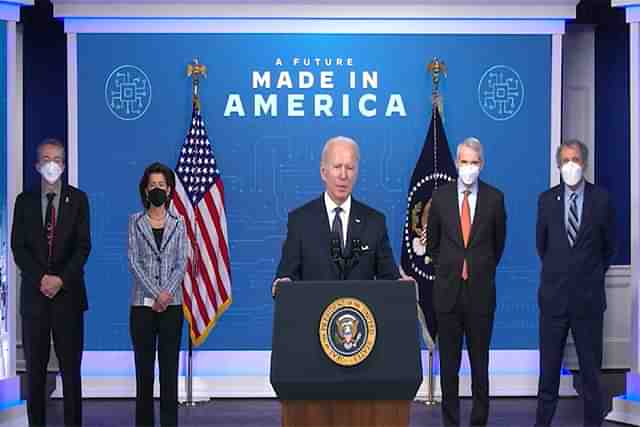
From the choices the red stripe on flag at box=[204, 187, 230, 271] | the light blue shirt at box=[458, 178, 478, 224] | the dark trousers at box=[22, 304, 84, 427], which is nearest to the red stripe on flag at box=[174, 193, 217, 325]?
the red stripe on flag at box=[204, 187, 230, 271]

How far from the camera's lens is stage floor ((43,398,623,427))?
23.0 ft

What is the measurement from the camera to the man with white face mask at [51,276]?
20.7 ft

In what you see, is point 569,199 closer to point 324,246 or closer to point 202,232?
point 324,246

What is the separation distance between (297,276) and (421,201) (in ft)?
11.7

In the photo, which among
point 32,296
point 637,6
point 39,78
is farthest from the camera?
point 39,78

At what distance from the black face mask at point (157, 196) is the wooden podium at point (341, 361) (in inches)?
110

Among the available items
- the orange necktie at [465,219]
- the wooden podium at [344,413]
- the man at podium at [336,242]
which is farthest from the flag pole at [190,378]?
the wooden podium at [344,413]

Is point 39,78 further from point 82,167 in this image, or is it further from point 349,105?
point 349,105

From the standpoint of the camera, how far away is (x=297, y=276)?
4363 mm

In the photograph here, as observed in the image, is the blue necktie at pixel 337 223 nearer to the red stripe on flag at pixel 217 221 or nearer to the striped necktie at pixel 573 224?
the striped necktie at pixel 573 224

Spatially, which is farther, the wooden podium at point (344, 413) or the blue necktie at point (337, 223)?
the blue necktie at point (337, 223)

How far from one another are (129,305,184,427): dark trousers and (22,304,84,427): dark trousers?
355 mm

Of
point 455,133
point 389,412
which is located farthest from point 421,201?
point 389,412

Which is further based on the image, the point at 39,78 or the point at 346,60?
the point at 39,78
